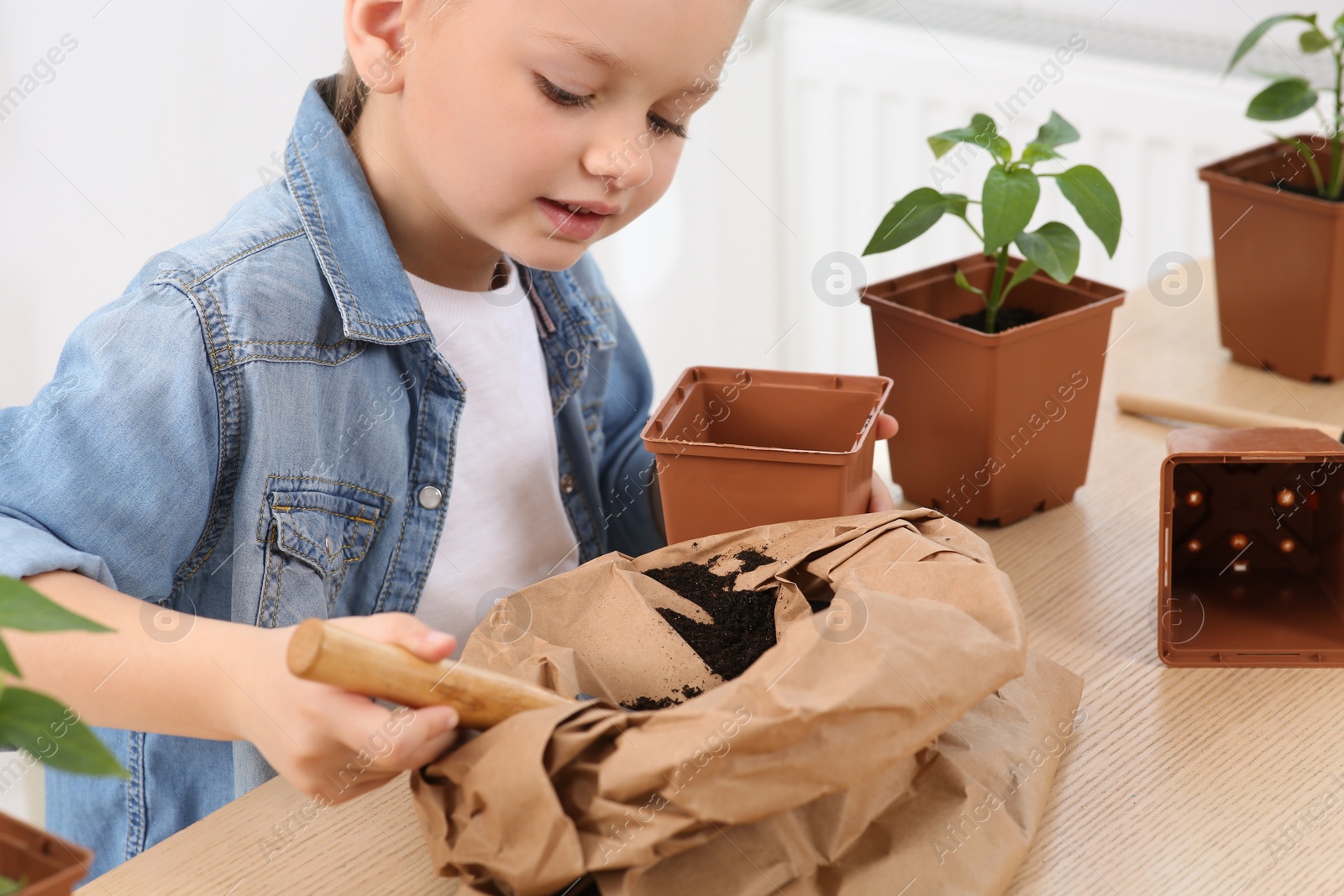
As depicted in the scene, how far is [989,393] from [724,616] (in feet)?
1.00

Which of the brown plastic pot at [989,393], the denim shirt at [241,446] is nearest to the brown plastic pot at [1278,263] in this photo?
the brown plastic pot at [989,393]

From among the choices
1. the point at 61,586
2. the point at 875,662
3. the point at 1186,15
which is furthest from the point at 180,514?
the point at 1186,15

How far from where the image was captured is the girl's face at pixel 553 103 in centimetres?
69

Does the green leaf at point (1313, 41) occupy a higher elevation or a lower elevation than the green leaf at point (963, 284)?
higher

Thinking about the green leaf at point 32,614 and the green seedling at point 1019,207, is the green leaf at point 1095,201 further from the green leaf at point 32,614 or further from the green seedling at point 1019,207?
the green leaf at point 32,614

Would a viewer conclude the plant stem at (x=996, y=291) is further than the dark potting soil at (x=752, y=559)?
Yes

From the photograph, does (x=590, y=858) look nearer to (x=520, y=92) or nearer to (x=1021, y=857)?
(x=1021, y=857)

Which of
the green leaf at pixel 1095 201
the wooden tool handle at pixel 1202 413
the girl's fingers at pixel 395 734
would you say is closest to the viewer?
the girl's fingers at pixel 395 734

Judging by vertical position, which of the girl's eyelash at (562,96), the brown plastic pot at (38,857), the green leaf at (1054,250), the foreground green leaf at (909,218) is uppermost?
the girl's eyelash at (562,96)

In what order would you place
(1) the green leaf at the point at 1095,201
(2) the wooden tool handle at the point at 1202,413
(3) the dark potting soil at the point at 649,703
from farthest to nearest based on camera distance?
(2) the wooden tool handle at the point at 1202,413
(1) the green leaf at the point at 1095,201
(3) the dark potting soil at the point at 649,703

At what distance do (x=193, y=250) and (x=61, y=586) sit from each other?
0.24m

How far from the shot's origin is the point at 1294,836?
0.58 metres

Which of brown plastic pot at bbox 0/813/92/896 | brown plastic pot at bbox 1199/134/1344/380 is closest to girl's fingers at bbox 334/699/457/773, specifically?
brown plastic pot at bbox 0/813/92/896

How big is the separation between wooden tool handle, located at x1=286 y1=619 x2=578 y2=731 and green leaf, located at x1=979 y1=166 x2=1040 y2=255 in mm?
469
